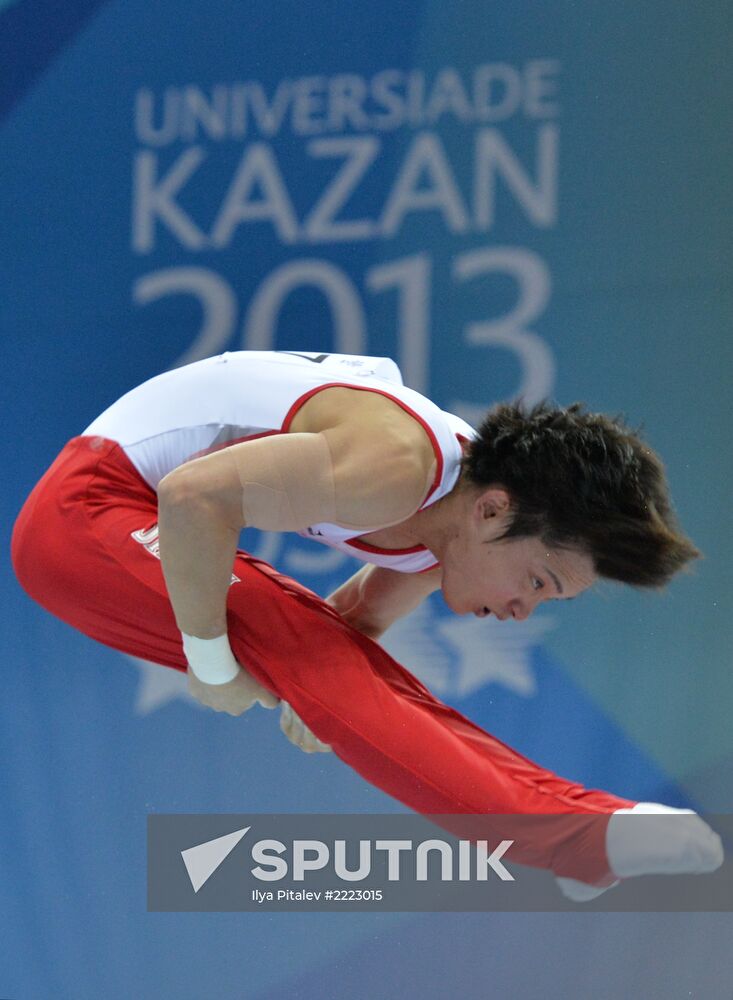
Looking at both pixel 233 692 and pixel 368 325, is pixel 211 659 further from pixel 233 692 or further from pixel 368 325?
pixel 368 325

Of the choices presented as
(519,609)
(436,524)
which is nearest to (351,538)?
(436,524)

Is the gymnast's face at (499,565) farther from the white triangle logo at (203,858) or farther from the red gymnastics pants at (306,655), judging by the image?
the white triangle logo at (203,858)

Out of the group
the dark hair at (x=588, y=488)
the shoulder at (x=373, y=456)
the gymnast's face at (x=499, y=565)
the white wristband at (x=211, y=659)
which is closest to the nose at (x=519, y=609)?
the gymnast's face at (x=499, y=565)

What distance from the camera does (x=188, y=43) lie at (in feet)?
6.77

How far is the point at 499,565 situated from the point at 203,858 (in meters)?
0.74

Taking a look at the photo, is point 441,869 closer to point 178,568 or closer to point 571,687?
point 571,687

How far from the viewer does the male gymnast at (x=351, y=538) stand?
48.3 inches

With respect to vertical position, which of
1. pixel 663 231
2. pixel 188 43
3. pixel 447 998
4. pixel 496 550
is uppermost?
pixel 188 43

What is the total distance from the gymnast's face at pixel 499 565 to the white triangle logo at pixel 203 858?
653 millimetres

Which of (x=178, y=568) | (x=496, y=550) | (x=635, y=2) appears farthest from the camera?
(x=635, y=2)

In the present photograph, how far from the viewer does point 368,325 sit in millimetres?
2045

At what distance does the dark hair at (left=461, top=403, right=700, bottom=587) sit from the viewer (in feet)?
4.24

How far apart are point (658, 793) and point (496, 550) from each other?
85cm

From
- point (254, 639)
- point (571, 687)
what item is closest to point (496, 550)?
point (254, 639)
